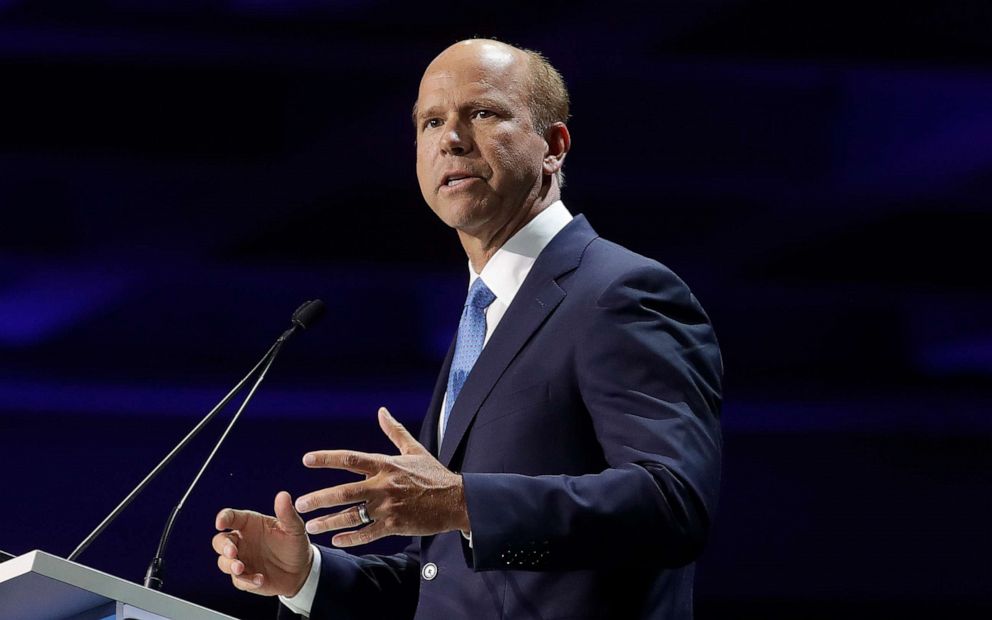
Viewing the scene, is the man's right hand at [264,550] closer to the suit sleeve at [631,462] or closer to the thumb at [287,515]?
the thumb at [287,515]

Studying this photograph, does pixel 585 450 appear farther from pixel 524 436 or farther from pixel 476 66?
pixel 476 66

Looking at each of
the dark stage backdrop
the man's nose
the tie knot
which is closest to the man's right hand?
the tie knot

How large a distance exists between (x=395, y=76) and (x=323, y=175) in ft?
1.05

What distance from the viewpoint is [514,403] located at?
5.94 ft

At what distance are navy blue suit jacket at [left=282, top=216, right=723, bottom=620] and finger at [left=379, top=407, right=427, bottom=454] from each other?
0.09m

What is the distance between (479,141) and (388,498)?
83 cm

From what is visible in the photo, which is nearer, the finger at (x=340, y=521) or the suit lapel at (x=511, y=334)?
the finger at (x=340, y=521)

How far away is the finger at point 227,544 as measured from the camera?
5.87ft

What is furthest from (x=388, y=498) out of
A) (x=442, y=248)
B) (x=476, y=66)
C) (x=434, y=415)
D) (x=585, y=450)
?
(x=442, y=248)

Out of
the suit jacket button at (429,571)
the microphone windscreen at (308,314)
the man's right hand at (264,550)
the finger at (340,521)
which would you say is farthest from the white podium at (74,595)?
the microphone windscreen at (308,314)

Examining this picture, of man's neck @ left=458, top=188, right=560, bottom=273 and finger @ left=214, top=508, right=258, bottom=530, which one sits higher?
man's neck @ left=458, top=188, right=560, bottom=273

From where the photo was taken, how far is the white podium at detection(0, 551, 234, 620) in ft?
4.42

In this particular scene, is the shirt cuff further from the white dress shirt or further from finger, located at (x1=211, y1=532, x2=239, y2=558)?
finger, located at (x1=211, y1=532, x2=239, y2=558)

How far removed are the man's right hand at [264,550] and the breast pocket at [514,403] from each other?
0.30 metres
